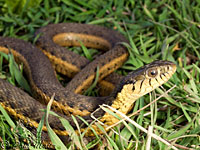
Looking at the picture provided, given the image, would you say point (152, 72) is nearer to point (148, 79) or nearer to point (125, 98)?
point (148, 79)

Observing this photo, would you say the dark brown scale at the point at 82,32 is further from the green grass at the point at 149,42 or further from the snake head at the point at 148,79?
the snake head at the point at 148,79

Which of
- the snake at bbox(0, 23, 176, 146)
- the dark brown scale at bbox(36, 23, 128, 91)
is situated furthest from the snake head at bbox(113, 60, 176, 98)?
the dark brown scale at bbox(36, 23, 128, 91)

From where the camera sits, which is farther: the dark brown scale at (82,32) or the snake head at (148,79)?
the dark brown scale at (82,32)

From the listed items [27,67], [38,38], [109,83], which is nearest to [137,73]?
[109,83]

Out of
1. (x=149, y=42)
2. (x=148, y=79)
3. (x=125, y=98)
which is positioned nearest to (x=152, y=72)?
(x=148, y=79)

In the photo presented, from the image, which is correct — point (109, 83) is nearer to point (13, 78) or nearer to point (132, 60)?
point (132, 60)

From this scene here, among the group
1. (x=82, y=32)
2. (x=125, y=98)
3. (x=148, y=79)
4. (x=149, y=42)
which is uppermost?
(x=82, y=32)

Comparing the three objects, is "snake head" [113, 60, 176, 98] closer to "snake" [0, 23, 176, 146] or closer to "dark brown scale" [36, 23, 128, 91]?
"snake" [0, 23, 176, 146]

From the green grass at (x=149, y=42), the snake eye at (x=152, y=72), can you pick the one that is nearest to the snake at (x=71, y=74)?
the snake eye at (x=152, y=72)
